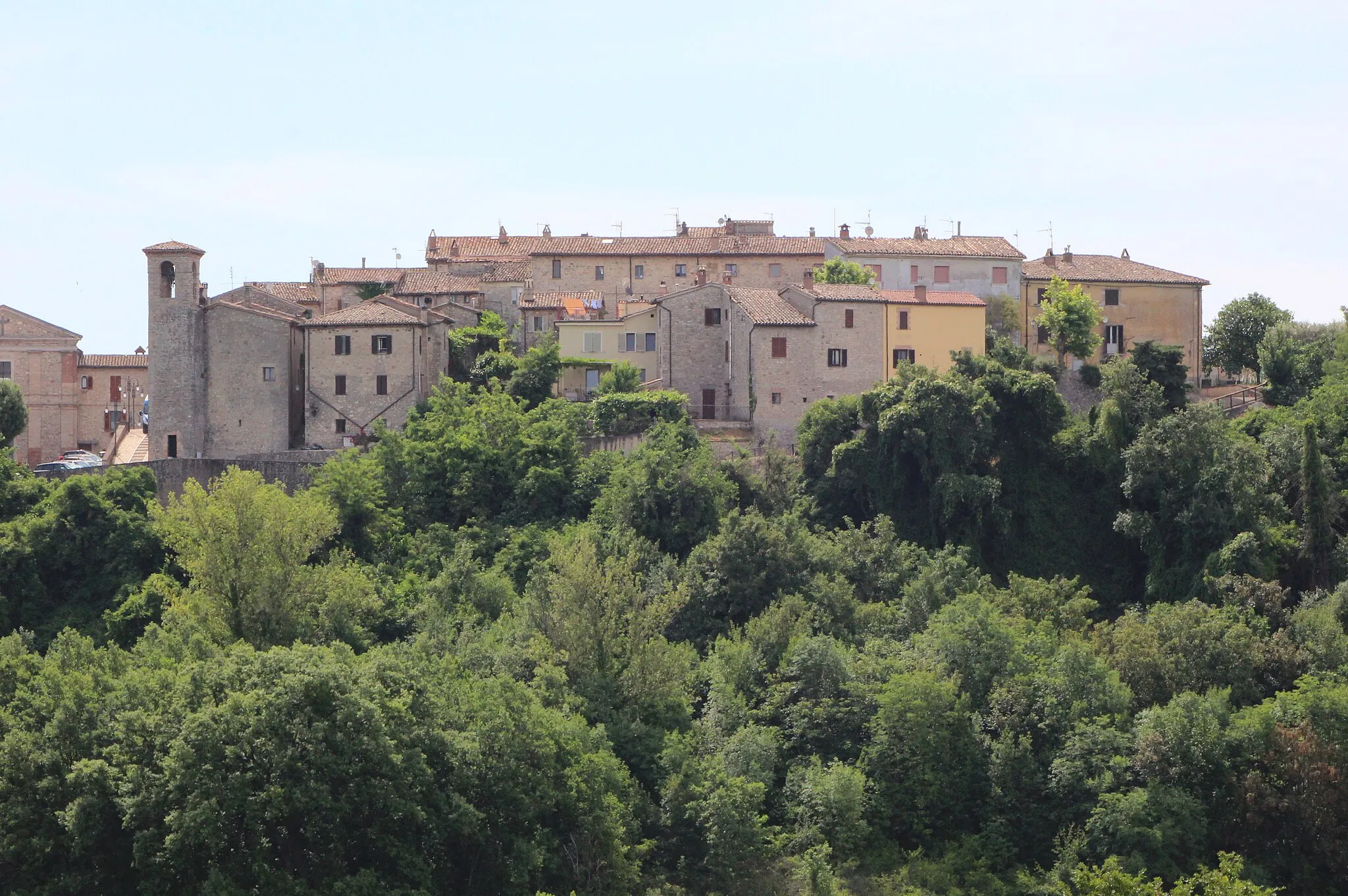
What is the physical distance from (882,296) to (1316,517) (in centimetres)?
1498

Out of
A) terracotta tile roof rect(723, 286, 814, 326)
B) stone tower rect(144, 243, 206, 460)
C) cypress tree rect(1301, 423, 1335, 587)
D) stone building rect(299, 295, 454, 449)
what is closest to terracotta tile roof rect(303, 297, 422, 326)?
stone building rect(299, 295, 454, 449)

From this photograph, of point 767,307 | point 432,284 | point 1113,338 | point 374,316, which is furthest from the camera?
point 432,284

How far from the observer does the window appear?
219 ft

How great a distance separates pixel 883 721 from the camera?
45.5 meters

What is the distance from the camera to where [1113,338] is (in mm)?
66938

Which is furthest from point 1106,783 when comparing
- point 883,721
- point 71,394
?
point 71,394

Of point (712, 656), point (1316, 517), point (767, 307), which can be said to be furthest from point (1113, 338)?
point (712, 656)

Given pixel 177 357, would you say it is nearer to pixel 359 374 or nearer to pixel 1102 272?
pixel 359 374

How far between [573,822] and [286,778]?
5823 mm

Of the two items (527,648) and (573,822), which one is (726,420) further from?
(573,822)

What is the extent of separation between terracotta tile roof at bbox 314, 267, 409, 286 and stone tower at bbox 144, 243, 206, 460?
7.15m

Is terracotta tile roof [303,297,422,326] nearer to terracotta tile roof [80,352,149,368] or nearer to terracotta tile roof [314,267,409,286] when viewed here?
terracotta tile roof [314,267,409,286]

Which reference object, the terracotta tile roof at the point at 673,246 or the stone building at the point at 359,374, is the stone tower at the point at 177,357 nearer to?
the stone building at the point at 359,374

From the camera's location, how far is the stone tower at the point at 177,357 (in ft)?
202
